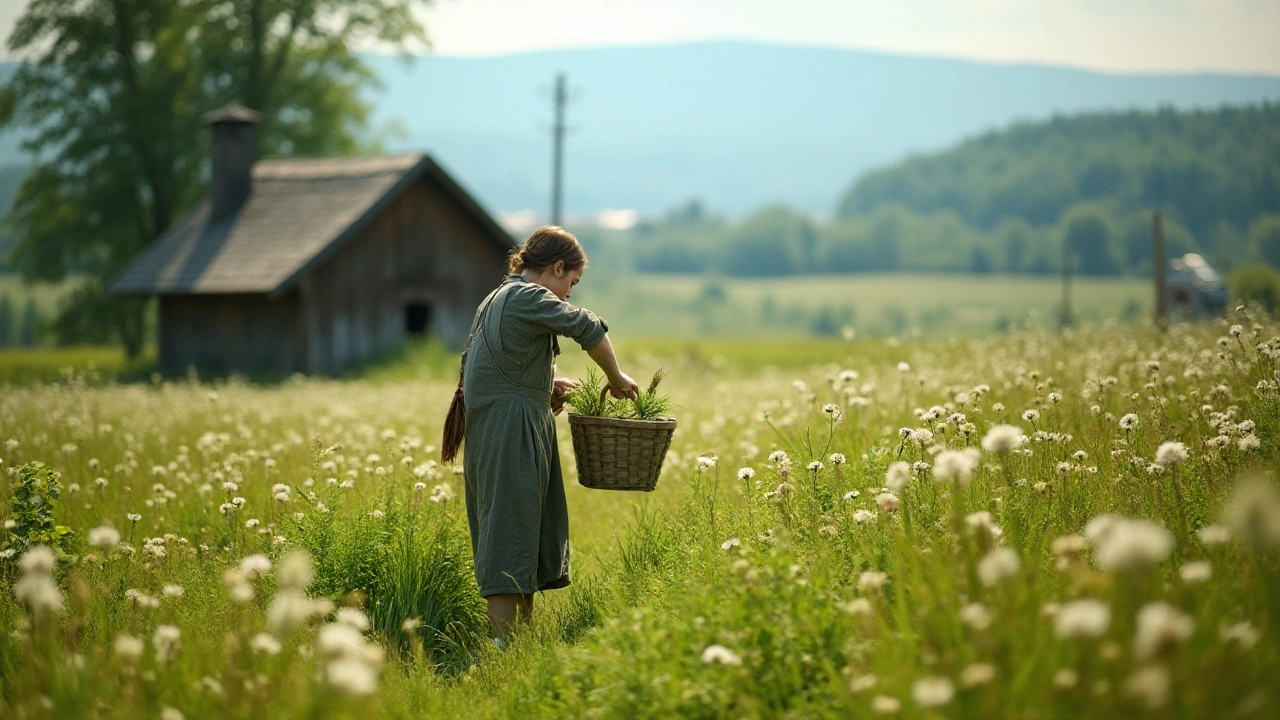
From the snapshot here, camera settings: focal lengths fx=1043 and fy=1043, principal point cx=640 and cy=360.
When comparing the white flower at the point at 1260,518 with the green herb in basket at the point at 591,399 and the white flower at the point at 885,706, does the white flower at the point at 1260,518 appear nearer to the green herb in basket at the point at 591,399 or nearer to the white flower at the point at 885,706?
the white flower at the point at 885,706

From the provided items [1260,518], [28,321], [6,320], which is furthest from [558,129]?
[6,320]

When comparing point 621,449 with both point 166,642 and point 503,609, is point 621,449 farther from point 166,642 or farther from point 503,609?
point 166,642

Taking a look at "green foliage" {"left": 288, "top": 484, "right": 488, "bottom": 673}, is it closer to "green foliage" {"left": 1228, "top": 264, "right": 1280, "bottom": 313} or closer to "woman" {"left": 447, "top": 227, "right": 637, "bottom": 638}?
"woman" {"left": 447, "top": 227, "right": 637, "bottom": 638}

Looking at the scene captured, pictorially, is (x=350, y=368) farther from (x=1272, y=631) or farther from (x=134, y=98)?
(x=1272, y=631)

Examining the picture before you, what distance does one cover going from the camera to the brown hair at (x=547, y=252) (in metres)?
5.39

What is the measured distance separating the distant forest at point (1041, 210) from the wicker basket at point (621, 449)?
5501 cm

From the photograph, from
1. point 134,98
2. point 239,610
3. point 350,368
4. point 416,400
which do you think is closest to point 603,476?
point 239,610

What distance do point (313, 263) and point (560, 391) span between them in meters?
18.6

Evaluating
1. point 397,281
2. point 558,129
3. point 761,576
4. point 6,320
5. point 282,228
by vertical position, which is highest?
point 558,129

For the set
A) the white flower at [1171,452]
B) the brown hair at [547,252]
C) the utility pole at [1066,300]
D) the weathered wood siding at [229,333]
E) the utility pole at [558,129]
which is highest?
the utility pole at [558,129]

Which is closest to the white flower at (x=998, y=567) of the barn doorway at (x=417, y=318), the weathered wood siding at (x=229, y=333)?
the weathered wood siding at (x=229, y=333)

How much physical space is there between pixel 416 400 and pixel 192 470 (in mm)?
6086

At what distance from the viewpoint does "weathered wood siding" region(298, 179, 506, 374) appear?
2416cm

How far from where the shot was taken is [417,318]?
27031 millimetres
